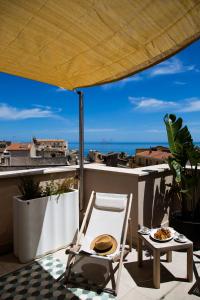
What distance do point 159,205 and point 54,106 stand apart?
9990 cm

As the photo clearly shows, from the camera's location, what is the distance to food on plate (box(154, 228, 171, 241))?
3068 millimetres

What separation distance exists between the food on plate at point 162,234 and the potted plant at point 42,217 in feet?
4.61

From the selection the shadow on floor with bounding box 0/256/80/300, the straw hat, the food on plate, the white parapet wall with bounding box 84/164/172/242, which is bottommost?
the shadow on floor with bounding box 0/256/80/300

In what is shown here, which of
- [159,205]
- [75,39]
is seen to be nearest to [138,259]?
[159,205]

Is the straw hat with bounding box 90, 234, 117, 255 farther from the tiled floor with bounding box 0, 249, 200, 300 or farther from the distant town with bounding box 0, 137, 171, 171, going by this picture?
the distant town with bounding box 0, 137, 171, 171

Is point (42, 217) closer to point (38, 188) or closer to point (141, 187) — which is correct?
point (38, 188)

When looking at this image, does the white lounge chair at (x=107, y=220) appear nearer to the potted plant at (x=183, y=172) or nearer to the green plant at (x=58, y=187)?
the green plant at (x=58, y=187)

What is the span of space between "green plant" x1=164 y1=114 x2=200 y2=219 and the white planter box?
5.58 ft

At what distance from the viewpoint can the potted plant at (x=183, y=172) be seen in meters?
3.88

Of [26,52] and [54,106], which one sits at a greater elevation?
[54,106]

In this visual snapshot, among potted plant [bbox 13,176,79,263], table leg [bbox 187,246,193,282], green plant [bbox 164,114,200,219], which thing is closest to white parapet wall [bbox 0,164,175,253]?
potted plant [bbox 13,176,79,263]

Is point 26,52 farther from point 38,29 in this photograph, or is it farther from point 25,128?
point 25,128

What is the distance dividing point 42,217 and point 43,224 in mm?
106

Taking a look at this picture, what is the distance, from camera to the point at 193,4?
78.5 inches
